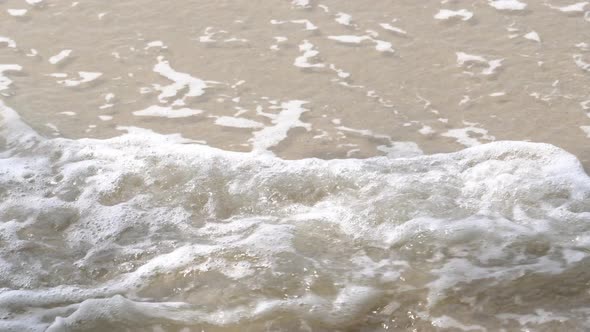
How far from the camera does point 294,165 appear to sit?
3285 millimetres

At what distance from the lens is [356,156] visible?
11.0 ft

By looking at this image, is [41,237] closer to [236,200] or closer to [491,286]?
[236,200]

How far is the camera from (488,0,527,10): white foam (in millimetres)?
4324

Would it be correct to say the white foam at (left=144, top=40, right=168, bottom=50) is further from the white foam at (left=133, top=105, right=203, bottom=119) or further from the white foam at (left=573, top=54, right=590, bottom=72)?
the white foam at (left=573, top=54, right=590, bottom=72)

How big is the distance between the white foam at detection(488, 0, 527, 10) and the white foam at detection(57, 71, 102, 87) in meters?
1.97

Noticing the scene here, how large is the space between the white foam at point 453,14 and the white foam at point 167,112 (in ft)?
4.40

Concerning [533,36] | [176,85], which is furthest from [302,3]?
[533,36]

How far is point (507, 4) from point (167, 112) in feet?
5.93

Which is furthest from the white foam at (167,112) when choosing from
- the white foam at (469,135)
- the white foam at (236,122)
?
the white foam at (469,135)

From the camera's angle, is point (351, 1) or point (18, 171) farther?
point (351, 1)

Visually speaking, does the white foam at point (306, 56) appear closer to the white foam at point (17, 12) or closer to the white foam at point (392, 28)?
the white foam at point (392, 28)

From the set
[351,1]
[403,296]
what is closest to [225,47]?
[351,1]

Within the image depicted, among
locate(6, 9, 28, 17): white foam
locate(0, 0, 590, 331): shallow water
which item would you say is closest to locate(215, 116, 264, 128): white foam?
locate(0, 0, 590, 331): shallow water

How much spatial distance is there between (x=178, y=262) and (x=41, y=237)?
1.79 ft
